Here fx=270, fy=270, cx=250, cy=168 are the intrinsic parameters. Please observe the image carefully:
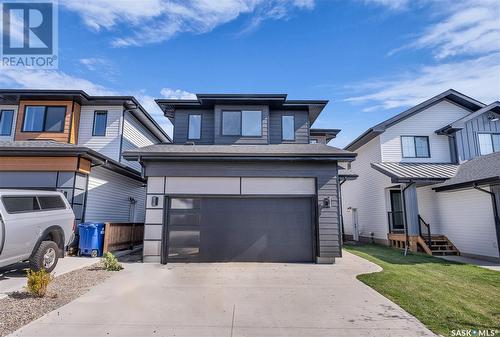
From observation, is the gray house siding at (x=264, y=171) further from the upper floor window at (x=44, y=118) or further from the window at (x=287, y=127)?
the upper floor window at (x=44, y=118)

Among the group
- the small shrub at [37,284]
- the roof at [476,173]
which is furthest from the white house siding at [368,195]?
the small shrub at [37,284]

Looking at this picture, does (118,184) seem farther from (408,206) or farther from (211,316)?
(408,206)

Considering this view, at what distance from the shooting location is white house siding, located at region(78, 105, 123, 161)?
13992 mm

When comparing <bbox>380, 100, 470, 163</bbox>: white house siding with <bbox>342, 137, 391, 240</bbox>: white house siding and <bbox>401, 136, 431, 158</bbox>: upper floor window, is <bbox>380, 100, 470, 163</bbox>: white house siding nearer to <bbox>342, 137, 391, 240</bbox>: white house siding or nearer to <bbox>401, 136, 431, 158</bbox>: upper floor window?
<bbox>401, 136, 431, 158</bbox>: upper floor window

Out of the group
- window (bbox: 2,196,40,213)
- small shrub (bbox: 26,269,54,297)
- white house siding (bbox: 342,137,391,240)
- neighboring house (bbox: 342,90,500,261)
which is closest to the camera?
small shrub (bbox: 26,269,54,297)

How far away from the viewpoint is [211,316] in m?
4.52

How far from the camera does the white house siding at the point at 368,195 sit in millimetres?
15336

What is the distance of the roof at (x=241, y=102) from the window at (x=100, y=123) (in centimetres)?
360

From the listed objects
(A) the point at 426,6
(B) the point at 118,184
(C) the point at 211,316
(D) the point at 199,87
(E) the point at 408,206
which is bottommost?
(C) the point at 211,316

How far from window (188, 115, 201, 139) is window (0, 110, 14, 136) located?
32.3ft

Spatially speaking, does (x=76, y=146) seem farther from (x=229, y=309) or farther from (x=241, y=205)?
(x=229, y=309)

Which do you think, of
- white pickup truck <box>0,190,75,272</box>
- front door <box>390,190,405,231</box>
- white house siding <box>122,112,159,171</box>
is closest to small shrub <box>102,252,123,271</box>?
white pickup truck <box>0,190,75,272</box>

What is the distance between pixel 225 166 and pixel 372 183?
10861 mm

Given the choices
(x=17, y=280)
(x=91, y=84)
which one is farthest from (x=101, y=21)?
(x=17, y=280)
